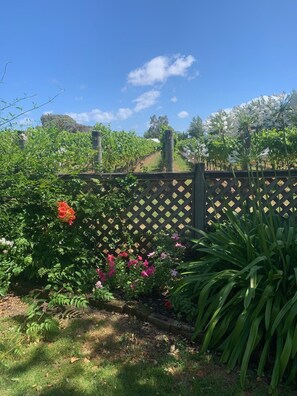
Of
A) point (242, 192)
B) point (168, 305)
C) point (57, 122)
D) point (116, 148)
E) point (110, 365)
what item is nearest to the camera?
point (110, 365)

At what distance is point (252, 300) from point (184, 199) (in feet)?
Answer: 5.21

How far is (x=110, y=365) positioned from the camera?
2.31 m

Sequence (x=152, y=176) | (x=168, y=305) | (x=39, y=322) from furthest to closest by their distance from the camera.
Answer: (x=152, y=176) < (x=168, y=305) < (x=39, y=322)

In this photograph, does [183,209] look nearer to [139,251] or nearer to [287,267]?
[139,251]

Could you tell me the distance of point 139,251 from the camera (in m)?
3.82

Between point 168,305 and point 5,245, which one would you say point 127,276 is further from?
point 5,245

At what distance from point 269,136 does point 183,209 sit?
990 centimetres

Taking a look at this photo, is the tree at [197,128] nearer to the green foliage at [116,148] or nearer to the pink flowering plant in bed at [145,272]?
the pink flowering plant in bed at [145,272]

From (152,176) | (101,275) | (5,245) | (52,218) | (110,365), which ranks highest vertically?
(152,176)

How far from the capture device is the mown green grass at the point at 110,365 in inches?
82.0

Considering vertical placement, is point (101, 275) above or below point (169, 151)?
below

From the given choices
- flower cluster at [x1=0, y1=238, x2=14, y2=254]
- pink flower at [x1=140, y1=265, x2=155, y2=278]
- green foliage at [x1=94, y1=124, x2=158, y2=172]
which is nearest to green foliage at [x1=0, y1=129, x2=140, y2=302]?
flower cluster at [x1=0, y1=238, x2=14, y2=254]

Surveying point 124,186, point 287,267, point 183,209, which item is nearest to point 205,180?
point 183,209

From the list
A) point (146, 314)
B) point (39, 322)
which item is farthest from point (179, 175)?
point (39, 322)
